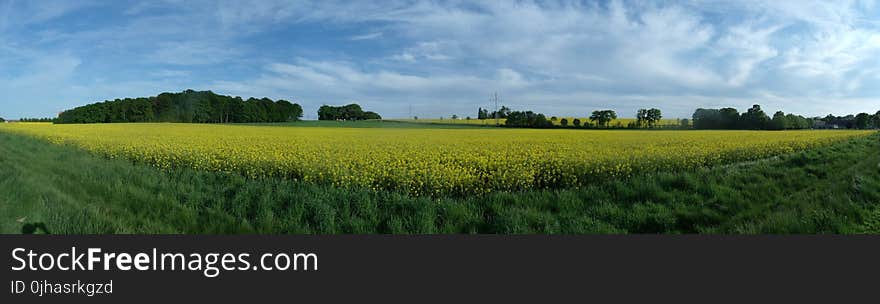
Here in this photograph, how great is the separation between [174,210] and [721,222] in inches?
281

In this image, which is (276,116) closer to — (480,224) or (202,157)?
(202,157)

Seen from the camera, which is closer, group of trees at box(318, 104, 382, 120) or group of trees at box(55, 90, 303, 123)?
group of trees at box(55, 90, 303, 123)

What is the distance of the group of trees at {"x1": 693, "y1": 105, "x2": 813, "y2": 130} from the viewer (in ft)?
111

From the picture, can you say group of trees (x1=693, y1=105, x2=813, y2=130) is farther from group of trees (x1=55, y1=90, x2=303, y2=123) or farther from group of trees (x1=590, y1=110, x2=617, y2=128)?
group of trees (x1=55, y1=90, x2=303, y2=123)

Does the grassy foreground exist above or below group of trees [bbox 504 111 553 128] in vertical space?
below

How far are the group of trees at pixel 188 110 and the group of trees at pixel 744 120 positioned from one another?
48.6 meters

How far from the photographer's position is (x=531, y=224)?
5.07 m

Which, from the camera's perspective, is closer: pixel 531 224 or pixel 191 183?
pixel 531 224

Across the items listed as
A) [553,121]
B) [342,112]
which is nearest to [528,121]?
[553,121]

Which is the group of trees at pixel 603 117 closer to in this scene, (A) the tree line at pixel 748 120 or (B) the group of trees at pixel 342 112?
(A) the tree line at pixel 748 120

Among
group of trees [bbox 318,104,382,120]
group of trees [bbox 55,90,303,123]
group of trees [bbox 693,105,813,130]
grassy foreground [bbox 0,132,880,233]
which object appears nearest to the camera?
grassy foreground [bbox 0,132,880,233]

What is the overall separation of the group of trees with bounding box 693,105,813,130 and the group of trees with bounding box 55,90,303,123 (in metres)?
48.6

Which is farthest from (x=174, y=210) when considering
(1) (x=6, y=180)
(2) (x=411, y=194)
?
(2) (x=411, y=194)

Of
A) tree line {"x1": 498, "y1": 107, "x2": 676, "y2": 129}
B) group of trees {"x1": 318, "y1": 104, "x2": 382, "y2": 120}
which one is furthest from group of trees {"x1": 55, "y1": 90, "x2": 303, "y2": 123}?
tree line {"x1": 498, "y1": 107, "x2": 676, "y2": 129}
